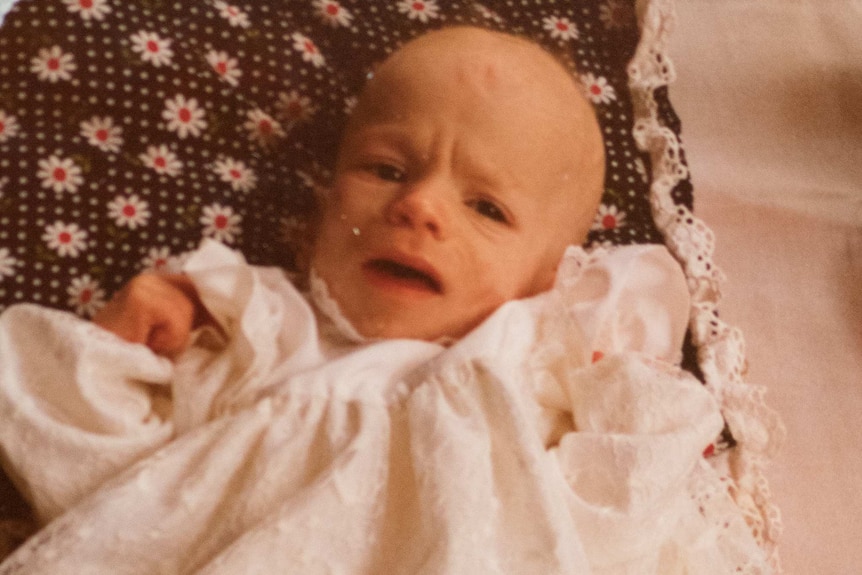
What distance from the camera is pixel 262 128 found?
1074 mm

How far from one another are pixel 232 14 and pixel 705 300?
0.71 m

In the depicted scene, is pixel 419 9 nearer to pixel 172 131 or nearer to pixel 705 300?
pixel 172 131

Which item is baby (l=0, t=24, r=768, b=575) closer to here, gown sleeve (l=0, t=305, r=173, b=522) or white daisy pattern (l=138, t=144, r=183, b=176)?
gown sleeve (l=0, t=305, r=173, b=522)

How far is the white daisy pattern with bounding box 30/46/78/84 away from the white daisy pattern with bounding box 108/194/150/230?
16cm

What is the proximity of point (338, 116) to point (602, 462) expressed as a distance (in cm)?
56

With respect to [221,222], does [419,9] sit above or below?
above

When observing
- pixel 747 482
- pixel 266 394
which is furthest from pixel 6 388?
pixel 747 482

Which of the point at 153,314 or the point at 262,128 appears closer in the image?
the point at 153,314

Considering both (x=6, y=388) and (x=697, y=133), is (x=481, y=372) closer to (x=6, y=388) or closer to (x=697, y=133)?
(x=6, y=388)

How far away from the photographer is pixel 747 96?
1.44m

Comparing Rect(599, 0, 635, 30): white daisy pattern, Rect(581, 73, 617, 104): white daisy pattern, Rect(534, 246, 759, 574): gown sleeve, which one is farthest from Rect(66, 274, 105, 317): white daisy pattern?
Rect(599, 0, 635, 30): white daisy pattern

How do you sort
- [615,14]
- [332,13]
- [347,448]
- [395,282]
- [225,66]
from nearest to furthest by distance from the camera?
[347,448]
[395,282]
[225,66]
[332,13]
[615,14]

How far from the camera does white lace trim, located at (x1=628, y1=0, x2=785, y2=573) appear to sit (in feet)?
3.36

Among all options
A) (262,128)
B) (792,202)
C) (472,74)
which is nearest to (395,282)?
(472,74)
